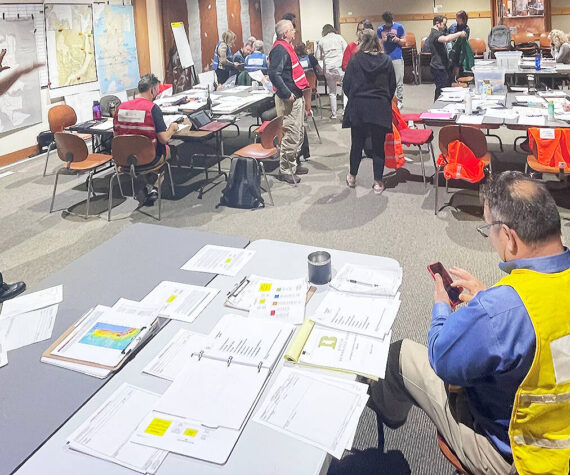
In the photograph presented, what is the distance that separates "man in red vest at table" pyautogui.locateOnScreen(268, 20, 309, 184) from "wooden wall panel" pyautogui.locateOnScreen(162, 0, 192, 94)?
4.41m

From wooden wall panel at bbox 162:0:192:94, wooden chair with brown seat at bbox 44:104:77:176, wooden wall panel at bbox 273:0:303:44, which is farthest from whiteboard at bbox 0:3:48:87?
wooden wall panel at bbox 273:0:303:44

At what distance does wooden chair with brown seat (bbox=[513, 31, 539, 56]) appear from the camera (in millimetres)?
10453

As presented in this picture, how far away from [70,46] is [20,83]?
104 centimetres

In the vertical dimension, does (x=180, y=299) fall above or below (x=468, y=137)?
below

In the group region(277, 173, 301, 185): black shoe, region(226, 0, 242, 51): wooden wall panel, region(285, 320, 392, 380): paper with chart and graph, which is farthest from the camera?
region(226, 0, 242, 51): wooden wall panel


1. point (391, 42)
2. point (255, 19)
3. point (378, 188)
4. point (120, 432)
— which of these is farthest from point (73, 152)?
point (255, 19)

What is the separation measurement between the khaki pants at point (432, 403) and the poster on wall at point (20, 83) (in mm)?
6204

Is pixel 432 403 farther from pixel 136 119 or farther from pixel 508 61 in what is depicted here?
pixel 508 61

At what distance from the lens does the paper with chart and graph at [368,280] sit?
1961 millimetres

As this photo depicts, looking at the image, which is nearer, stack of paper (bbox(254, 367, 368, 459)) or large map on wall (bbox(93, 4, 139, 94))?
stack of paper (bbox(254, 367, 368, 459))

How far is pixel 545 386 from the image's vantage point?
4.15 feet

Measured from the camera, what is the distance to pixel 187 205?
5.12 metres

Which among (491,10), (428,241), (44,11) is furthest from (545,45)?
(44,11)

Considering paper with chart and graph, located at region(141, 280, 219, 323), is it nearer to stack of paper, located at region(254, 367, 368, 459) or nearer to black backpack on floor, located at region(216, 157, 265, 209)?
stack of paper, located at region(254, 367, 368, 459)
